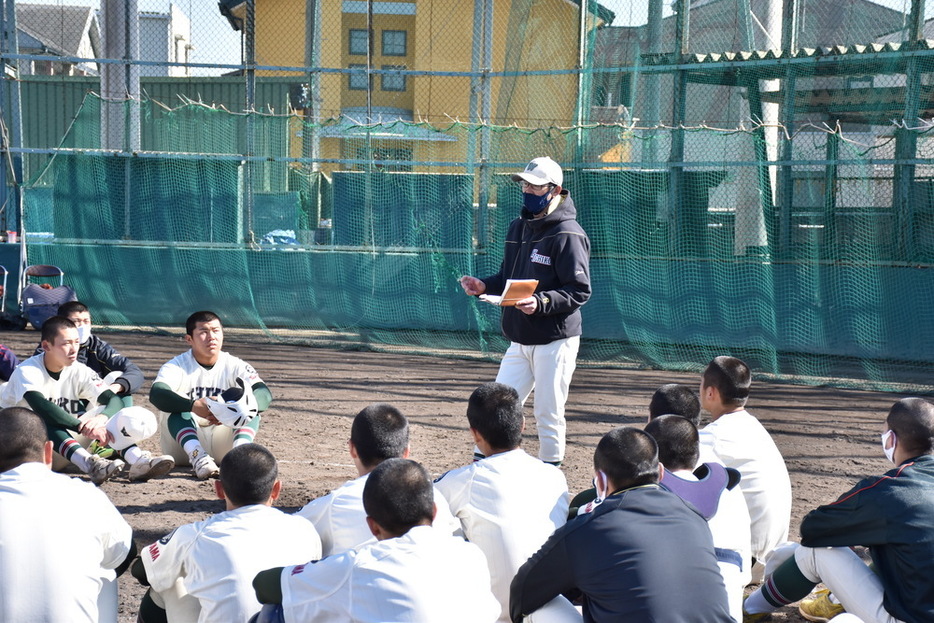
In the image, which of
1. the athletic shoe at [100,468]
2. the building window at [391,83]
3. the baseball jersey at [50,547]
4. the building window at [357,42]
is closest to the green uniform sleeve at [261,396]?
the athletic shoe at [100,468]

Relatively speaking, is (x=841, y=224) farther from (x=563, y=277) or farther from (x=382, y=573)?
(x=382, y=573)

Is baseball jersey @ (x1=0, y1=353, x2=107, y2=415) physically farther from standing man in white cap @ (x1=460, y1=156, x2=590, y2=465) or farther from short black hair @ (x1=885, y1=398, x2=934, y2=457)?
short black hair @ (x1=885, y1=398, x2=934, y2=457)

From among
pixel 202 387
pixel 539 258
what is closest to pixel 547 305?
pixel 539 258

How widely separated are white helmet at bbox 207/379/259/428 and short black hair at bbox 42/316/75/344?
0.97 meters

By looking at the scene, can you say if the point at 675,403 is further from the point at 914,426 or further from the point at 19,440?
the point at 19,440

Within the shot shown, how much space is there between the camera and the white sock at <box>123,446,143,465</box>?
233 inches

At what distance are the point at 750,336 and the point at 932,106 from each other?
3297 millimetres

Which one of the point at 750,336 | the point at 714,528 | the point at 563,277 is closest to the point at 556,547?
the point at 714,528

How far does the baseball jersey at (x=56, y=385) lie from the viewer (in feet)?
19.5

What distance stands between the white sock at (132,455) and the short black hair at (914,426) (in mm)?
4150

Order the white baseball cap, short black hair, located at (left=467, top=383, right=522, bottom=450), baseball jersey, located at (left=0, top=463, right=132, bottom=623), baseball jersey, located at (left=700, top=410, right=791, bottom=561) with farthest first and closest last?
the white baseball cap → baseball jersey, located at (left=700, top=410, right=791, bottom=561) → short black hair, located at (left=467, top=383, right=522, bottom=450) → baseball jersey, located at (left=0, top=463, right=132, bottom=623)

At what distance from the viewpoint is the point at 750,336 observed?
11.6 meters

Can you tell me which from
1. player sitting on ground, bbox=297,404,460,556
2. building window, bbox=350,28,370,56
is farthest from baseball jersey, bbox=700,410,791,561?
building window, bbox=350,28,370,56

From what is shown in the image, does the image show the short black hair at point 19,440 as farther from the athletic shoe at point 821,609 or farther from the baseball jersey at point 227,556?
the athletic shoe at point 821,609
